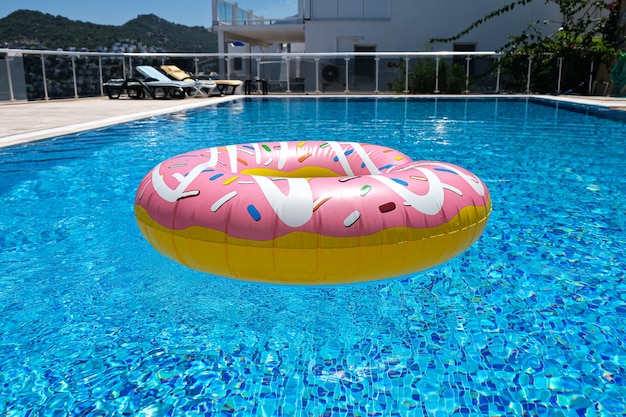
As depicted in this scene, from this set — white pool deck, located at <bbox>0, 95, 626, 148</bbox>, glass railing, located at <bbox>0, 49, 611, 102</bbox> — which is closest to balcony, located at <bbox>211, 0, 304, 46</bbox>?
glass railing, located at <bbox>0, 49, 611, 102</bbox>

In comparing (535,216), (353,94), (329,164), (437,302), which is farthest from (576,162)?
(353,94)

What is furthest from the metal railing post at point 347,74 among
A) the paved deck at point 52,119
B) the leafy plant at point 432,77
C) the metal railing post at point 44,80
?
the metal railing post at point 44,80

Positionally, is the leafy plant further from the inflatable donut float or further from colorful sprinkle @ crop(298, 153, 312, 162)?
the inflatable donut float

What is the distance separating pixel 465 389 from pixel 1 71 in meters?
14.0

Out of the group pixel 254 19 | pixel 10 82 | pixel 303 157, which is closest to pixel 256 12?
pixel 254 19

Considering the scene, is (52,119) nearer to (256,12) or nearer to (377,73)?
(377,73)

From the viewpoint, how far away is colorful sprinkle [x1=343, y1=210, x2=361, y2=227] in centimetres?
250

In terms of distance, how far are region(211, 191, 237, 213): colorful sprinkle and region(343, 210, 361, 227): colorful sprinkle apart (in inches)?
22.3

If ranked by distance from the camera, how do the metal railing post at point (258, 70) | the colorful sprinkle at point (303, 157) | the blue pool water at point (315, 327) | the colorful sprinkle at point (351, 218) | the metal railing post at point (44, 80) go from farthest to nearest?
the metal railing post at point (258, 70) → the metal railing post at point (44, 80) → the colorful sprinkle at point (303, 157) → the colorful sprinkle at point (351, 218) → the blue pool water at point (315, 327)

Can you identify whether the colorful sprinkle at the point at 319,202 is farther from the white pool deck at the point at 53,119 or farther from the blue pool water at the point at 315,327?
the white pool deck at the point at 53,119

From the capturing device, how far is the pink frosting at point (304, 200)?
2.51 meters

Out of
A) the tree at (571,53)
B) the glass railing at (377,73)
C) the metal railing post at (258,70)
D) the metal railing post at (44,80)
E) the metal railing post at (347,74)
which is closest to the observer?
the metal railing post at (44,80)

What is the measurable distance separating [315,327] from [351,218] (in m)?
0.56

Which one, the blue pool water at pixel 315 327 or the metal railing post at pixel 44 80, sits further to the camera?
the metal railing post at pixel 44 80
